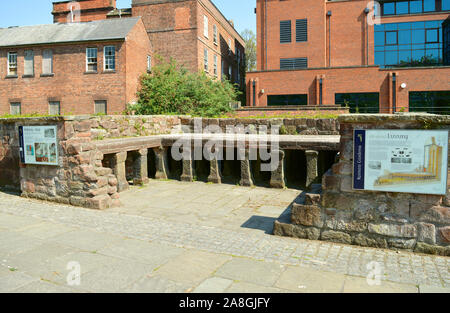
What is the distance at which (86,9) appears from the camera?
3769 centimetres

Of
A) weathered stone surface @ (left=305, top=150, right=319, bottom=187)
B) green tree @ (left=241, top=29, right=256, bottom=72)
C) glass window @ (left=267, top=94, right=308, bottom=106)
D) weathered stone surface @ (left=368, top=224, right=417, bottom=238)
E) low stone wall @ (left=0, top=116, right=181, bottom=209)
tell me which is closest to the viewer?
weathered stone surface @ (left=368, top=224, right=417, bottom=238)

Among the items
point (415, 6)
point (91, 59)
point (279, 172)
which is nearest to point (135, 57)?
point (91, 59)

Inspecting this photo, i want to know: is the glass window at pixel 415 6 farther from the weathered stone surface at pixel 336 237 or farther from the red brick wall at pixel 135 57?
the weathered stone surface at pixel 336 237

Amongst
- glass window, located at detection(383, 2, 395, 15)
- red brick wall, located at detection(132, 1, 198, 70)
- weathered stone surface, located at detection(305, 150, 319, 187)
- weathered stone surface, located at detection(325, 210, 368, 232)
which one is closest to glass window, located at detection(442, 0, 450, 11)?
glass window, located at detection(383, 2, 395, 15)

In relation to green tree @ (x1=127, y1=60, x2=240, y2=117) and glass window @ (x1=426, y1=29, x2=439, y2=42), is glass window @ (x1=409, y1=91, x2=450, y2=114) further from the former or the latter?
green tree @ (x1=127, y1=60, x2=240, y2=117)

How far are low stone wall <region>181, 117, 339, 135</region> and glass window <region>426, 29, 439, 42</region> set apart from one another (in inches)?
Result: 827

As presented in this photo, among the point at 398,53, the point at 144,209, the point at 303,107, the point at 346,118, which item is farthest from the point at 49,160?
the point at 398,53

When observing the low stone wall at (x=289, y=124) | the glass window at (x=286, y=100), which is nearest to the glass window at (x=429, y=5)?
the glass window at (x=286, y=100)

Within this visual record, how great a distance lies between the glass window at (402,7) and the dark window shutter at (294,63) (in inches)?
327

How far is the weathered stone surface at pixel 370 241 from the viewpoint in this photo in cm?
553

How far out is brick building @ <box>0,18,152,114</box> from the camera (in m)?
25.4

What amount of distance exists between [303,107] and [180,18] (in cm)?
1233

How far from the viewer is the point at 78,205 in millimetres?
8234

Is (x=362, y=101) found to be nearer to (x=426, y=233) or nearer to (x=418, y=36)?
(x=418, y=36)
